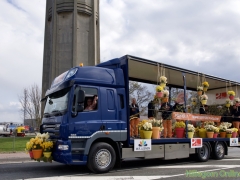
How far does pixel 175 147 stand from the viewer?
403 inches

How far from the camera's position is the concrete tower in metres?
27.5

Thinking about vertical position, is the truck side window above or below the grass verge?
above

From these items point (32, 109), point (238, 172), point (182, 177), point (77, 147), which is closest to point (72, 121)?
point (77, 147)

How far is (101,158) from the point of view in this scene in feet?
26.9

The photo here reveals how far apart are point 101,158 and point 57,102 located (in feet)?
7.30

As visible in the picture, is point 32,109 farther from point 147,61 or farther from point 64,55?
point 147,61

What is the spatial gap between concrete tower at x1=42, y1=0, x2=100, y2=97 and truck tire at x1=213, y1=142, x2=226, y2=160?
710 inches

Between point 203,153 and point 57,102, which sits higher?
point 57,102

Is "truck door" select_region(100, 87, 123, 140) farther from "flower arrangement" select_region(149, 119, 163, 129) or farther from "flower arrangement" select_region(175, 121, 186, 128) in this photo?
"flower arrangement" select_region(175, 121, 186, 128)

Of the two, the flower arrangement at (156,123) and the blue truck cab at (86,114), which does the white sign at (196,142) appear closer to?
the flower arrangement at (156,123)

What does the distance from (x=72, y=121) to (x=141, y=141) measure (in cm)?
255

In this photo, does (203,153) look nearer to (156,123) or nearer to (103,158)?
(156,123)

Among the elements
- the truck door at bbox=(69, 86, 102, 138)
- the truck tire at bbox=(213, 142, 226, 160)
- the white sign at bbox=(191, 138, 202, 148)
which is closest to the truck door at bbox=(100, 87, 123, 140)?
the truck door at bbox=(69, 86, 102, 138)

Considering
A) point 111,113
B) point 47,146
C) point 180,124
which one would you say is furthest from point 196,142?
point 47,146
